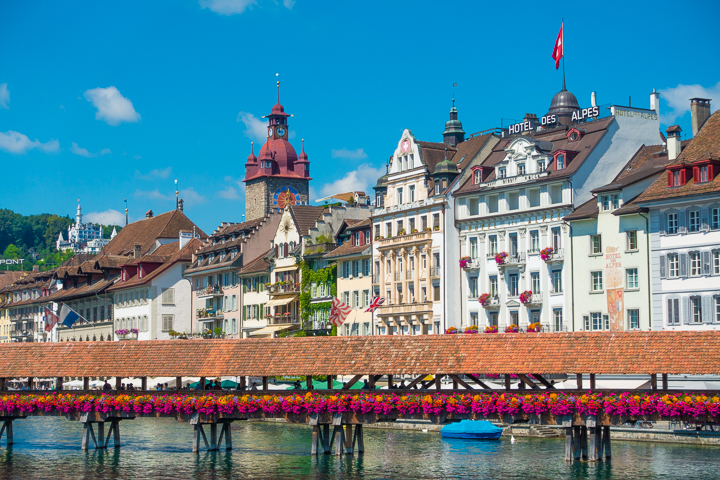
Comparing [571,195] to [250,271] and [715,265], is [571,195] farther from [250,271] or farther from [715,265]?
[250,271]

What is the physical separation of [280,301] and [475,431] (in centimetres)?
3720

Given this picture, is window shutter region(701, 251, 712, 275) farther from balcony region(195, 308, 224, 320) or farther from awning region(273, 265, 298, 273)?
balcony region(195, 308, 224, 320)

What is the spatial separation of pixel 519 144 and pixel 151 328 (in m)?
45.7

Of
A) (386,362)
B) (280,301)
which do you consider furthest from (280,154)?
(386,362)

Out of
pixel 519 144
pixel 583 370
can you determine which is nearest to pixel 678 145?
pixel 519 144

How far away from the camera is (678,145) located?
6488 cm

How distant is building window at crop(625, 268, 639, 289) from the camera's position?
65000mm

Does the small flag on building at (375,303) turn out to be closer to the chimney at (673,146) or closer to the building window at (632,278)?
the building window at (632,278)

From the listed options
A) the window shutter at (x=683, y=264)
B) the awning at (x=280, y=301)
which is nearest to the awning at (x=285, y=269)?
the awning at (x=280, y=301)

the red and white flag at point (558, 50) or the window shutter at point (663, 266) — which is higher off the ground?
the red and white flag at point (558, 50)

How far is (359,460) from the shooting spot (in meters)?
46.7

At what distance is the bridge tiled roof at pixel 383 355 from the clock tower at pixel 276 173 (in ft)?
319

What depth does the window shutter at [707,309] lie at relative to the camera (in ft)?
197

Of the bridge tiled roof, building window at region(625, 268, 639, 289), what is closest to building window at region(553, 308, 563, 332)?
building window at region(625, 268, 639, 289)
